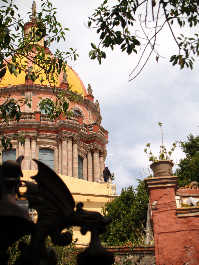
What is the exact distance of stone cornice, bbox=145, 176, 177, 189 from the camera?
939cm

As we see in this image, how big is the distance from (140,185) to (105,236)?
12.7 feet

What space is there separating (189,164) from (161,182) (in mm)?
16629

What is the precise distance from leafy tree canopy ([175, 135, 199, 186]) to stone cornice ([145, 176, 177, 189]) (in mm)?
13013

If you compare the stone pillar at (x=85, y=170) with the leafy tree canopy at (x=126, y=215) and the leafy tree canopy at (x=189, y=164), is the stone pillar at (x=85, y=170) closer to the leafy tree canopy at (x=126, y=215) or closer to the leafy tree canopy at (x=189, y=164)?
the leafy tree canopy at (x=189, y=164)

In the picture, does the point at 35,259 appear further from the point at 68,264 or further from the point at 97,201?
the point at 97,201

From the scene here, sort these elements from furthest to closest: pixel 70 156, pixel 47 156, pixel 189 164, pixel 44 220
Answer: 1. pixel 47 156
2. pixel 70 156
3. pixel 189 164
4. pixel 44 220

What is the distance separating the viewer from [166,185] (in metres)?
9.41

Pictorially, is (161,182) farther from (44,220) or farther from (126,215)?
(126,215)

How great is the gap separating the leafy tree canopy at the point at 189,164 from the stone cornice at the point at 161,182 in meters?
13.0

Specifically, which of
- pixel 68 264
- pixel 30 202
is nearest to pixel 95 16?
pixel 30 202

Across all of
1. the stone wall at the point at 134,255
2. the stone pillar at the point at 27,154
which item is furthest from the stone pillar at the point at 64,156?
the stone wall at the point at 134,255

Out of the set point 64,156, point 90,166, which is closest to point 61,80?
point 64,156

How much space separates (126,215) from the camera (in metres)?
17.3

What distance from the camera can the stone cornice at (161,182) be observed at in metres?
9.39
